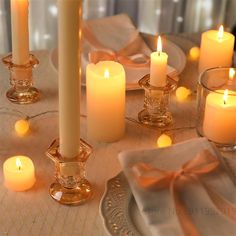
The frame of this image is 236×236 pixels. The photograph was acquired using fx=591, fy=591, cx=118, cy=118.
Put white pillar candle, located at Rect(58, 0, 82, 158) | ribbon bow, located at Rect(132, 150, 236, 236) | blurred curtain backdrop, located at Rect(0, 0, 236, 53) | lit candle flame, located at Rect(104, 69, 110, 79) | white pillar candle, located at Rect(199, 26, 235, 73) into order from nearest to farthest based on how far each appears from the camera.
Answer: white pillar candle, located at Rect(58, 0, 82, 158) < ribbon bow, located at Rect(132, 150, 236, 236) < lit candle flame, located at Rect(104, 69, 110, 79) < white pillar candle, located at Rect(199, 26, 235, 73) < blurred curtain backdrop, located at Rect(0, 0, 236, 53)

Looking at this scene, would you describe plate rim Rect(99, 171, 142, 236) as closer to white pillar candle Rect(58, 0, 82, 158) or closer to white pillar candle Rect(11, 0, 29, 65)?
white pillar candle Rect(58, 0, 82, 158)

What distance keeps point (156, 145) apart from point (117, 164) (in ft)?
0.31

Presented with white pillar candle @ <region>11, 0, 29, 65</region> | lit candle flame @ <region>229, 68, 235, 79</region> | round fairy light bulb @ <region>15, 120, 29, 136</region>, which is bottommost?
round fairy light bulb @ <region>15, 120, 29, 136</region>

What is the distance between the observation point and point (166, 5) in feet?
7.16

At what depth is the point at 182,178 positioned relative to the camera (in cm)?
88

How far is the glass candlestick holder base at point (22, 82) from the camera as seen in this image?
43.2 inches

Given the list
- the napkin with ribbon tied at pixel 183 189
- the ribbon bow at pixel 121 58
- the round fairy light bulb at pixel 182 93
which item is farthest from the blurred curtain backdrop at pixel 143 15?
the napkin with ribbon tied at pixel 183 189

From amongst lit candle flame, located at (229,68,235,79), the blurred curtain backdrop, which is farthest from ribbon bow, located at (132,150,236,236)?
the blurred curtain backdrop

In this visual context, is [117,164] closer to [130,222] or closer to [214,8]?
[130,222]

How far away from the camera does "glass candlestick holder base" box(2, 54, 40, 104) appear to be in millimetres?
1097

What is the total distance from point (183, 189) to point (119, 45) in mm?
518

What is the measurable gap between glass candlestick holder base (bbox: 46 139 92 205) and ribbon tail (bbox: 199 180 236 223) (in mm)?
179

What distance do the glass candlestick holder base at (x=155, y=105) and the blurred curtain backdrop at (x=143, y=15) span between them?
103cm

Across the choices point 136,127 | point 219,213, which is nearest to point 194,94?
point 136,127
